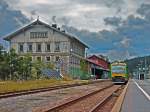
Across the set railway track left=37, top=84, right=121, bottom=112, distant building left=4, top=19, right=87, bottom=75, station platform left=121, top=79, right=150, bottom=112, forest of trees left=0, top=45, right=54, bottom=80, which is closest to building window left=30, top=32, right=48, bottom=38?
distant building left=4, top=19, right=87, bottom=75

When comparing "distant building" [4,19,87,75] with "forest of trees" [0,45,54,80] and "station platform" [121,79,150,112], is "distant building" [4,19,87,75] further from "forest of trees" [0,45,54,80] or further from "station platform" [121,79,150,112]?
"station platform" [121,79,150,112]

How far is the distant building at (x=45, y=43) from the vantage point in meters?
105

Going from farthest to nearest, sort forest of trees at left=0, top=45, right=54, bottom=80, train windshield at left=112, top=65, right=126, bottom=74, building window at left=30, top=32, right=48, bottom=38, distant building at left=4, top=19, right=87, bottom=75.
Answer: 1. building window at left=30, top=32, right=48, bottom=38
2. distant building at left=4, top=19, right=87, bottom=75
3. forest of trees at left=0, top=45, right=54, bottom=80
4. train windshield at left=112, top=65, right=126, bottom=74

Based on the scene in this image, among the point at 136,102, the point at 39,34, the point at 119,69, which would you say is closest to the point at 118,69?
the point at 119,69

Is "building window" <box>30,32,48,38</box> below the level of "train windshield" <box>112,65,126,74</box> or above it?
above

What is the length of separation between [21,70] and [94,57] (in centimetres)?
10562

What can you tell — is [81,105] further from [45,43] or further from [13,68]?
[45,43]

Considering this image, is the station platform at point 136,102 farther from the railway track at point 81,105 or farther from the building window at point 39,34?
the building window at point 39,34

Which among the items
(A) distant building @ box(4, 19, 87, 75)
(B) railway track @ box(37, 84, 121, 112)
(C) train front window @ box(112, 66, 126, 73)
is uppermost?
(A) distant building @ box(4, 19, 87, 75)

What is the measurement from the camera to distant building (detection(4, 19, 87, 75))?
105 metres

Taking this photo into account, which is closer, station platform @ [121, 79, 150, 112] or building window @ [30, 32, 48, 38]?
station platform @ [121, 79, 150, 112]

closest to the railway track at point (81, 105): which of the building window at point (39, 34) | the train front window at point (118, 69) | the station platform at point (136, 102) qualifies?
the station platform at point (136, 102)

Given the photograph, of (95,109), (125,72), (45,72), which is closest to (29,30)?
(45,72)

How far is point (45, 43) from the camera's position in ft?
348
